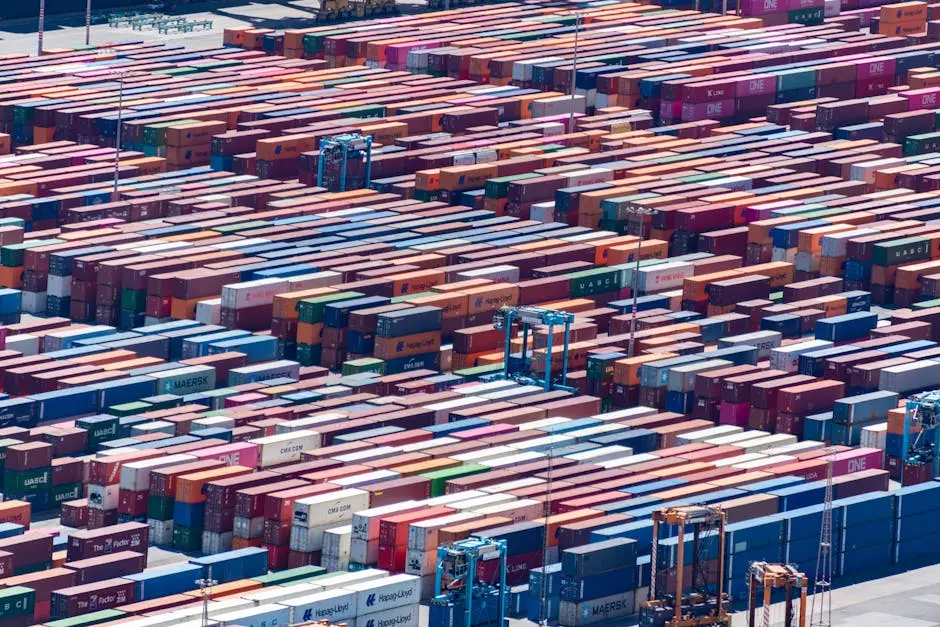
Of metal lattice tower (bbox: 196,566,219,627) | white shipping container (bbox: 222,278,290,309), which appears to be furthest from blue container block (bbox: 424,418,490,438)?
metal lattice tower (bbox: 196,566,219,627)

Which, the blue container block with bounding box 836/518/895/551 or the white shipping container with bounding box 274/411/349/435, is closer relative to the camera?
the blue container block with bounding box 836/518/895/551

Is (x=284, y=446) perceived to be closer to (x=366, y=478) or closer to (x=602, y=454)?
(x=366, y=478)

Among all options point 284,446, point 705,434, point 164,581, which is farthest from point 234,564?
point 705,434

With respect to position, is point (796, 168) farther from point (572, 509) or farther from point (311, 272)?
point (572, 509)

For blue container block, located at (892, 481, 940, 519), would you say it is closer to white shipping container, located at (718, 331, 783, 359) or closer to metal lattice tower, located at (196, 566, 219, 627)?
white shipping container, located at (718, 331, 783, 359)

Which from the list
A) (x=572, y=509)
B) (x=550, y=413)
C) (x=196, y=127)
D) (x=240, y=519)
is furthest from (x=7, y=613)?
(x=196, y=127)

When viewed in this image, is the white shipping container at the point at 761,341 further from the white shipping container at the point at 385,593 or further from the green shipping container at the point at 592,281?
the white shipping container at the point at 385,593

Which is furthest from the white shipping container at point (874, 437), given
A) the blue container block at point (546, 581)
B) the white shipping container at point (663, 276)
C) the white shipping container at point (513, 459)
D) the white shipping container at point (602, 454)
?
the white shipping container at point (663, 276)
